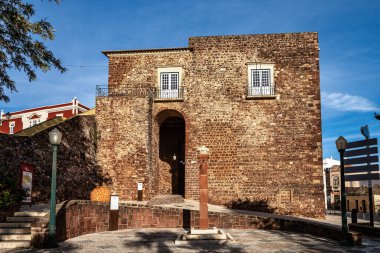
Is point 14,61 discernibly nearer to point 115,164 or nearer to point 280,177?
point 115,164

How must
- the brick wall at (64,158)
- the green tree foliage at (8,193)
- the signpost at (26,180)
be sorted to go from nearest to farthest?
the green tree foliage at (8,193) < the signpost at (26,180) < the brick wall at (64,158)

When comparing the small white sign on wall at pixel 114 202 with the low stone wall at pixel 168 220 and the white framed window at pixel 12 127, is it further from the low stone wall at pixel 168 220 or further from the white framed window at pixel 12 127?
the white framed window at pixel 12 127

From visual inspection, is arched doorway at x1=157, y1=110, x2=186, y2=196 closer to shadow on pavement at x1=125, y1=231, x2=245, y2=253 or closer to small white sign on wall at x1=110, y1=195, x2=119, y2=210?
small white sign on wall at x1=110, y1=195, x2=119, y2=210

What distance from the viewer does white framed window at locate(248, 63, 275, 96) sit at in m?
23.0

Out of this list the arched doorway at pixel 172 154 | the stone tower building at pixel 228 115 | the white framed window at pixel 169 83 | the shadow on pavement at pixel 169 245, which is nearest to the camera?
the shadow on pavement at pixel 169 245

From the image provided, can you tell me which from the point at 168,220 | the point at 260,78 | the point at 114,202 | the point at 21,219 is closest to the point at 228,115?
the point at 260,78

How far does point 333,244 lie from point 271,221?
14.1 feet

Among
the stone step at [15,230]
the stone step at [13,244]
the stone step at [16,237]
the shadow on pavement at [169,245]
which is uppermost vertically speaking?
the stone step at [15,230]

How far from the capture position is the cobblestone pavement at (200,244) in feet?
32.8

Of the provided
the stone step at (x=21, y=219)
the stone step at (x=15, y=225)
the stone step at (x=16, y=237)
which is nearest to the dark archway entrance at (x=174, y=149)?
the stone step at (x=21, y=219)

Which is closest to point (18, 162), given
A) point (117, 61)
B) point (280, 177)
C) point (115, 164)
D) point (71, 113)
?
point (115, 164)

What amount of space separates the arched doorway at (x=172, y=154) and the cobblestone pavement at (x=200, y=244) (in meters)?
11.8

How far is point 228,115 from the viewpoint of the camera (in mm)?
22922

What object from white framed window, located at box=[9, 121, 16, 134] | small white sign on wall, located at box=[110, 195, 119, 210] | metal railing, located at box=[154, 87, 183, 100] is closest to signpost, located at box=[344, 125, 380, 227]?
small white sign on wall, located at box=[110, 195, 119, 210]
